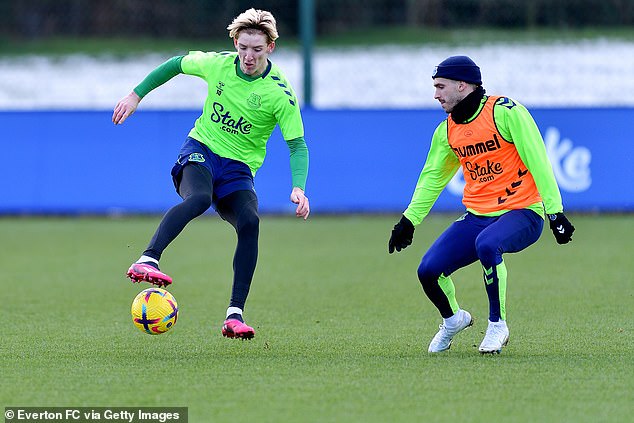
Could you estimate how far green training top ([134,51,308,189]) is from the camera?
7.55m

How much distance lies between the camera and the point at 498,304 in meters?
6.98

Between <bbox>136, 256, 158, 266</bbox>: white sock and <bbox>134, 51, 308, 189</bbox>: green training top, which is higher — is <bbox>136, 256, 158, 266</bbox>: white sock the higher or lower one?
the lower one

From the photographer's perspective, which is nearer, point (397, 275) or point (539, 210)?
point (539, 210)

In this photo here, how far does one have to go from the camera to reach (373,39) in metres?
18.4

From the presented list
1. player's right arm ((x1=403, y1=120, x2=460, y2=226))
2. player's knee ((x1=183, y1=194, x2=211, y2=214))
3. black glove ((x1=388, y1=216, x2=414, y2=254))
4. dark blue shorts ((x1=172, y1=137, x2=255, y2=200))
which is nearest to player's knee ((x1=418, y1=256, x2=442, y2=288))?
black glove ((x1=388, y1=216, x2=414, y2=254))

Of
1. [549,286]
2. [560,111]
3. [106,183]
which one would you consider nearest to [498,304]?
[549,286]

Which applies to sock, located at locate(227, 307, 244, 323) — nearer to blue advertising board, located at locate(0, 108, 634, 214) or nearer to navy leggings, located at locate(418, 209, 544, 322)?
navy leggings, located at locate(418, 209, 544, 322)

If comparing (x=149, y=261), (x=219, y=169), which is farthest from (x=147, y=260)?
(x=219, y=169)

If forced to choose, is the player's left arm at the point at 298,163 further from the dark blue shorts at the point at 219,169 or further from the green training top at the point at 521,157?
the green training top at the point at 521,157

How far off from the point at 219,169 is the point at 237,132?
0.92 ft

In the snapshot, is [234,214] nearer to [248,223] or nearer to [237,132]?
[248,223]

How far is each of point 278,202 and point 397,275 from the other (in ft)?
18.4

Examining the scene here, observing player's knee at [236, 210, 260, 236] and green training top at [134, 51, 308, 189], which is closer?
player's knee at [236, 210, 260, 236]

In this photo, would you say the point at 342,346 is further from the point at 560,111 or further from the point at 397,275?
the point at 560,111
